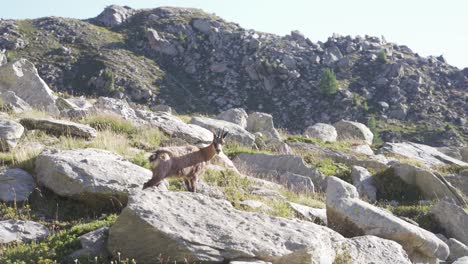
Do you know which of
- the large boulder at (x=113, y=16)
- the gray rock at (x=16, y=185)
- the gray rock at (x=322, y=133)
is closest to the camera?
the gray rock at (x=16, y=185)

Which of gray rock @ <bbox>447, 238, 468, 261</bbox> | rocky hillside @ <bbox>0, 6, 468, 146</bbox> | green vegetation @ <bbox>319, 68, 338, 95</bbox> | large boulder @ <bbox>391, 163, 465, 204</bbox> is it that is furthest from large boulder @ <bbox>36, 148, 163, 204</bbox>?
green vegetation @ <bbox>319, 68, 338, 95</bbox>

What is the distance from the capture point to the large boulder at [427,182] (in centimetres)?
1587

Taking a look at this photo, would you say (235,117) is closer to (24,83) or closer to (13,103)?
(24,83)

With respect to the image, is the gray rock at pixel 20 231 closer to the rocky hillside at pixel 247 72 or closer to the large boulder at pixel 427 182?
the large boulder at pixel 427 182

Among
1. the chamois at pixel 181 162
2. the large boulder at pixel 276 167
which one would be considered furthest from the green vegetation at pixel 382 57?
the chamois at pixel 181 162

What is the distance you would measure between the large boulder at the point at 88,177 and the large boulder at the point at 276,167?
6.02m

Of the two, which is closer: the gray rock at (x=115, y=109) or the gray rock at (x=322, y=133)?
the gray rock at (x=115, y=109)

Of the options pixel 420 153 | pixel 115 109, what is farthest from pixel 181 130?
pixel 420 153

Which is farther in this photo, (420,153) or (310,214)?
(420,153)

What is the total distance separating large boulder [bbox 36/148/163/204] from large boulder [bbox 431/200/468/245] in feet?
27.5

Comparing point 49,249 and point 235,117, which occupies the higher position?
point 235,117

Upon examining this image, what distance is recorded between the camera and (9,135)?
12359 millimetres

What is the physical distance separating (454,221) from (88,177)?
32.4 feet

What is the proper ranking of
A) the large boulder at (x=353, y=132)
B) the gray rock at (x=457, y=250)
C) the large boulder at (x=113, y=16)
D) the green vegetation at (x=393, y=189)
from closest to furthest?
the gray rock at (x=457, y=250), the green vegetation at (x=393, y=189), the large boulder at (x=353, y=132), the large boulder at (x=113, y=16)
